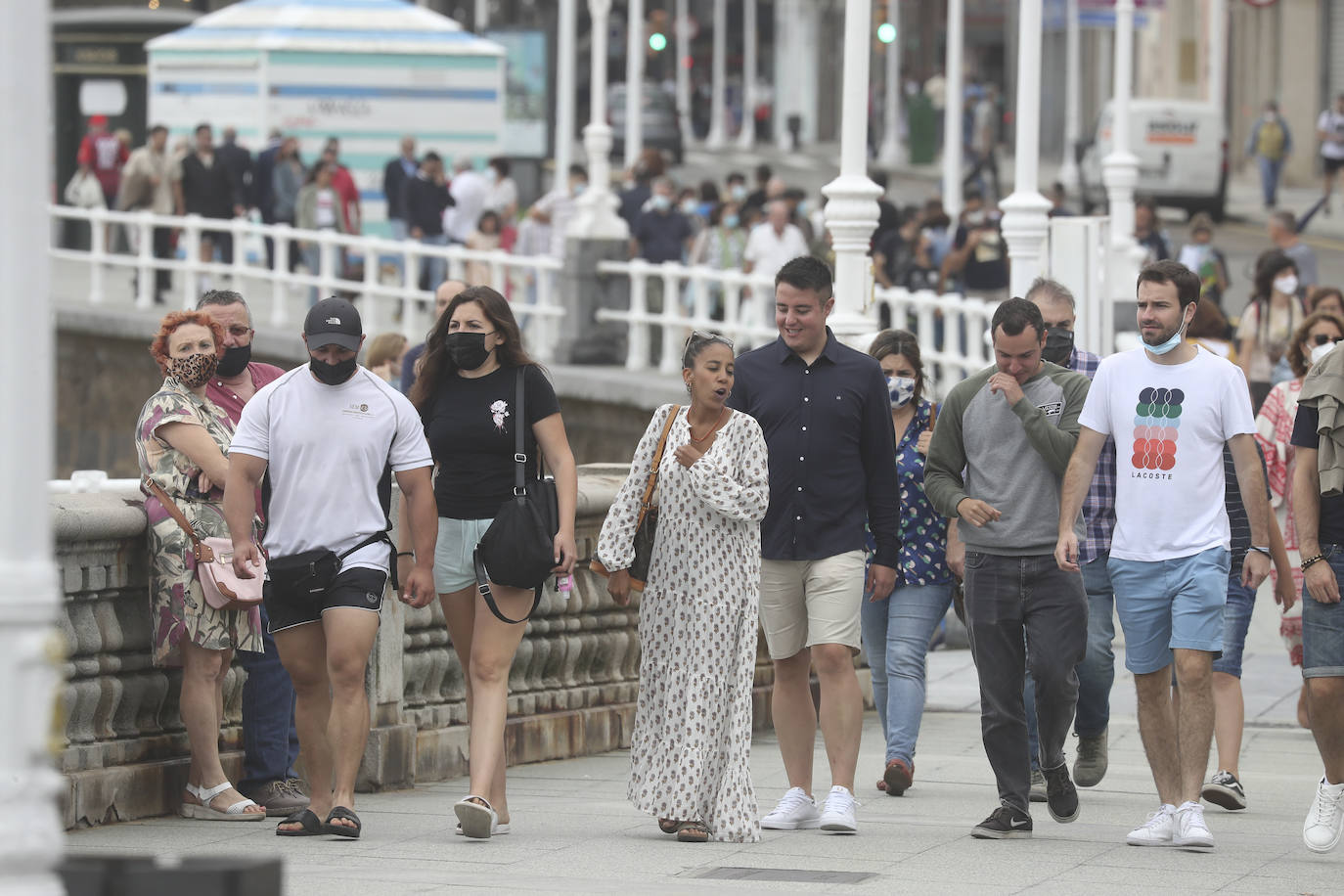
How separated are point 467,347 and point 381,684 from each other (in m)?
1.73

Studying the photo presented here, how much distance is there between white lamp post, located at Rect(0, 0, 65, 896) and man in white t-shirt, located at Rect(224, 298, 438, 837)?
3.58m

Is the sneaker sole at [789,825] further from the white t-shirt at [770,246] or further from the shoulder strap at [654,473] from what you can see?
the white t-shirt at [770,246]

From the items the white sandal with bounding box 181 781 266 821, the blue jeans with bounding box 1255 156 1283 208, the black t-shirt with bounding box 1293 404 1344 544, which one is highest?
the blue jeans with bounding box 1255 156 1283 208

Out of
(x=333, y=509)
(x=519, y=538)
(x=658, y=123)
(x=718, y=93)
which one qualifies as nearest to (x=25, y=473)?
(x=333, y=509)

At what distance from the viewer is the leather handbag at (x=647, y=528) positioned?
813 cm

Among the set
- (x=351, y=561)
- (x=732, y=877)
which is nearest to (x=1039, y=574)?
(x=732, y=877)

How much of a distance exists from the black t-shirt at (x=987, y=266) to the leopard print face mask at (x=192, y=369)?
1650 cm

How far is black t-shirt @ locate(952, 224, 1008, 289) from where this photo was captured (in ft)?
80.0

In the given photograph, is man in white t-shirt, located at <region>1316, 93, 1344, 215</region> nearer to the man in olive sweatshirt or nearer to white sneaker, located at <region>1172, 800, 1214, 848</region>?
the man in olive sweatshirt

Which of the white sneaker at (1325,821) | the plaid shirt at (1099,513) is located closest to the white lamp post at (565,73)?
the plaid shirt at (1099,513)

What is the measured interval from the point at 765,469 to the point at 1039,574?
3.13 feet

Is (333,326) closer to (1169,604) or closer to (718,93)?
(1169,604)

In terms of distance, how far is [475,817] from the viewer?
789 centimetres

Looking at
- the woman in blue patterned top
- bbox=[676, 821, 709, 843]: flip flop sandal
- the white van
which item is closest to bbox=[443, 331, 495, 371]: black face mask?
bbox=[676, 821, 709, 843]: flip flop sandal
